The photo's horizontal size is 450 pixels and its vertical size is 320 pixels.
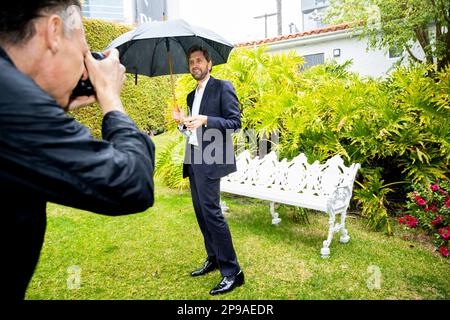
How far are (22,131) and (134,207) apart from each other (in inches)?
11.4

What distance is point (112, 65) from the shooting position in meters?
1.02

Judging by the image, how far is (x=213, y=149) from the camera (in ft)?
10.9

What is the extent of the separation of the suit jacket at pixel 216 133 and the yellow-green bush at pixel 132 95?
7906mm

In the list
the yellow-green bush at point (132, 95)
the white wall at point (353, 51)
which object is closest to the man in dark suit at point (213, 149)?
the yellow-green bush at point (132, 95)

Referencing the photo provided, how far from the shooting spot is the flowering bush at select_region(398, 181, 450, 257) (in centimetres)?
416

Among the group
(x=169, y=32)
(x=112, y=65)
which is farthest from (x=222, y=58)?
(x=112, y=65)

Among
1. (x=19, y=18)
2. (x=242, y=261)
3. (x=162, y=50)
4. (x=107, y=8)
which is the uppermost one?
(x=107, y=8)

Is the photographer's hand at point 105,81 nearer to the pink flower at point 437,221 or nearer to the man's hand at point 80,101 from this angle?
the man's hand at point 80,101

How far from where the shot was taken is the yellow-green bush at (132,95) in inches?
408

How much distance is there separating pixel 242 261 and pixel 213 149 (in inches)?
57.4

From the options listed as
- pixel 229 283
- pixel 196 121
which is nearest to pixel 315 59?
pixel 196 121

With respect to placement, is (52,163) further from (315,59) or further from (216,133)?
(315,59)

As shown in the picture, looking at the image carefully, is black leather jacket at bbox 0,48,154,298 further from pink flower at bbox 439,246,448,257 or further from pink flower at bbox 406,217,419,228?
pink flower at bbox 406,217,419,228

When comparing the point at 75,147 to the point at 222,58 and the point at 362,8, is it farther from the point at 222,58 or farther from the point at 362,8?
the point at 362,8
